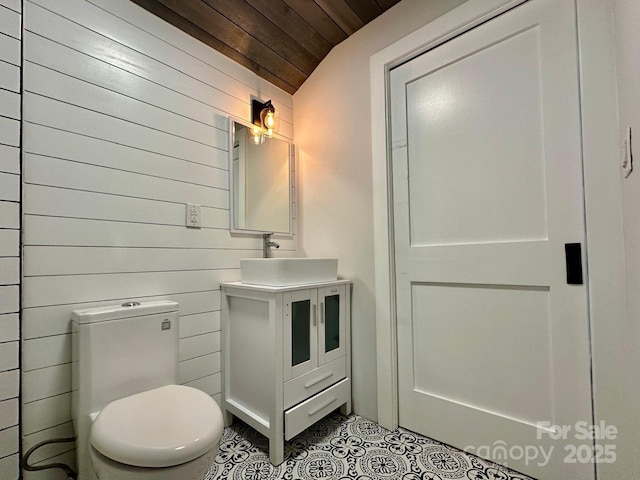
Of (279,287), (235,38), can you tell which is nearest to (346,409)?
(279,287)

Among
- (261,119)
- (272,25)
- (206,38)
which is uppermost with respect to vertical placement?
(272,25)

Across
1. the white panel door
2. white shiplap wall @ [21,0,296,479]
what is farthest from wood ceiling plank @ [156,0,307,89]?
the white panel door

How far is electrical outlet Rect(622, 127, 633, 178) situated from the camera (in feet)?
2.90

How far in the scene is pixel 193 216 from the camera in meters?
1.60

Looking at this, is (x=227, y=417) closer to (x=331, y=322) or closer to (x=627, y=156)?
(x=331, y=322)

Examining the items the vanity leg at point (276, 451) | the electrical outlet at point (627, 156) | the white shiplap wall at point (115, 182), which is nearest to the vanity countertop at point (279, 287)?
the white shiplap wall at point (115, 182)

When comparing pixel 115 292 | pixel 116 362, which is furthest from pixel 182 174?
pixel 116 362

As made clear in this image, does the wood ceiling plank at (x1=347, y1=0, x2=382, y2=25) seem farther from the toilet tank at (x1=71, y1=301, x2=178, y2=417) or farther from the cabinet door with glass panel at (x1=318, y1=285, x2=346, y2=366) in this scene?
the toilet tank at (x1=71, y1=301, x2=178, y2=417)

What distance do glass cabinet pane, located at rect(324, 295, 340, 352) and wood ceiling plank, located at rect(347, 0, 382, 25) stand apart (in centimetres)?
162

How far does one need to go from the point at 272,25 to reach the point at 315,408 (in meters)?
2.11

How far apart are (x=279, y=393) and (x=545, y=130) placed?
1590 mm

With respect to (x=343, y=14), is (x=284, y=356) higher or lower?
lower

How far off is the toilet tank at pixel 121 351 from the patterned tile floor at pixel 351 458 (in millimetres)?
497

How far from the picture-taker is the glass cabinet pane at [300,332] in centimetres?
149
